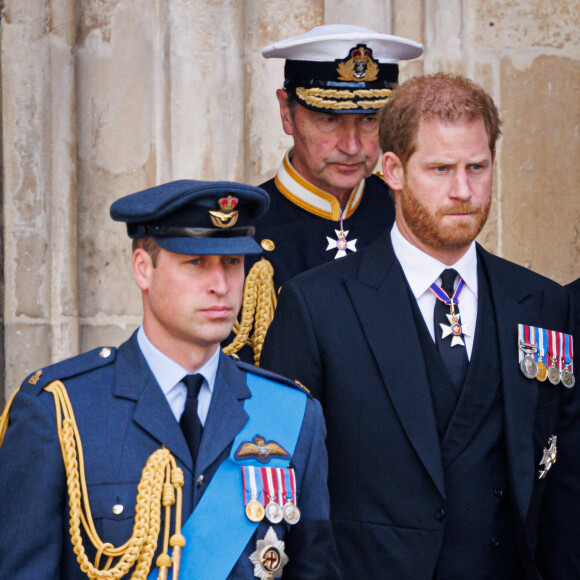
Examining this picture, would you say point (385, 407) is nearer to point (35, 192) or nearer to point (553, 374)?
point (553, 374)

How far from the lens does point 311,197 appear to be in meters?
3.71

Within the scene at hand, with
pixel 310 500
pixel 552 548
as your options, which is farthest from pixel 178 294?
pixel 552 548

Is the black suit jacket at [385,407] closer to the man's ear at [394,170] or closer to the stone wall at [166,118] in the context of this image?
the man's ear at [394,170]

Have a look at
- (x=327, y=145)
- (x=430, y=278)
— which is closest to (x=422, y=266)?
(x=430, y=278)

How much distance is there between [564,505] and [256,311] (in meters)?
0.98

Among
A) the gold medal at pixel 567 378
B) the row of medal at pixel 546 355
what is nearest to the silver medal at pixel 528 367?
the row of medal at pixel 546 355

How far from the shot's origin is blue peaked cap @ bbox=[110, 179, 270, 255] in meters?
2.56

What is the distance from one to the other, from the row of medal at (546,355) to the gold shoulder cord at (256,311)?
28.9 inches

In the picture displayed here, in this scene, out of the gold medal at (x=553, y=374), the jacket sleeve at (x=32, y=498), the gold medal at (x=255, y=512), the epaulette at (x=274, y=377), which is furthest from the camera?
the gold medal at (x=553, y=374)

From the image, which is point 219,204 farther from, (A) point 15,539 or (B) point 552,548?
(B) point 552,548

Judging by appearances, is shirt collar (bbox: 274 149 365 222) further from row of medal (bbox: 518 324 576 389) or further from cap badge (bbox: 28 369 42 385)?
cap badge (bbox: 28 369 42 385)

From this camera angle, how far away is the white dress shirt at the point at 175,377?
2.58m

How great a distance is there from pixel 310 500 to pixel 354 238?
1.24m

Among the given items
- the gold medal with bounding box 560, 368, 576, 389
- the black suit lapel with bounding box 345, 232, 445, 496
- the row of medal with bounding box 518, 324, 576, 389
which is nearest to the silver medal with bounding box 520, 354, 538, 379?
the row of medal with bounding box 518, 324, 576, 389
